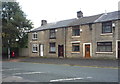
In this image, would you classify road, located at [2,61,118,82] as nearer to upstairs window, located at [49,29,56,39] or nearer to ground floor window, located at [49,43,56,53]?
ground floor window, located at [49,43,56,53]

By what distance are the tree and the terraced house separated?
288 centimetres

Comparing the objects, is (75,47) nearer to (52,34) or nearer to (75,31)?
(75,31)

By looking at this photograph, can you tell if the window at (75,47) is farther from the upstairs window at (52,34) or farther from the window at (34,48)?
the window at (34,48)

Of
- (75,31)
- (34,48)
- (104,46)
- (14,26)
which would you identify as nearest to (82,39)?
(75,31)

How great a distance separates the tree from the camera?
29234 mm

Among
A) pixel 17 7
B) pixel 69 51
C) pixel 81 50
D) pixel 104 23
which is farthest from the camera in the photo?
pixel 17 7

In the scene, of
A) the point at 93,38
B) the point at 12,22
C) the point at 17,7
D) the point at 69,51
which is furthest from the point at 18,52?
the point at 93,38

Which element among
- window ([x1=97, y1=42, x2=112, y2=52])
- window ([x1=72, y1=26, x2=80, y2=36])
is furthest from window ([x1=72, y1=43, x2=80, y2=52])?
window ([x1=97, y1=42, x2=112, y2=52])

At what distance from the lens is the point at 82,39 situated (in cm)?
2411

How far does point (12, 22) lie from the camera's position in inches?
1182

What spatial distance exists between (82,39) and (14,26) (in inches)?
571

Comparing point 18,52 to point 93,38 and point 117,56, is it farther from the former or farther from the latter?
point 117,56

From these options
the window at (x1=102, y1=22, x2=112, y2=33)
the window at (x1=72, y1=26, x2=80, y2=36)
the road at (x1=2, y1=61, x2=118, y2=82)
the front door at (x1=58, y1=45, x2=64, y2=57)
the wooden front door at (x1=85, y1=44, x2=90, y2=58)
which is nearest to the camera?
the road at (x1=2, y1=61, x2=118, y2=82)

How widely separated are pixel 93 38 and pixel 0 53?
23.3 m
